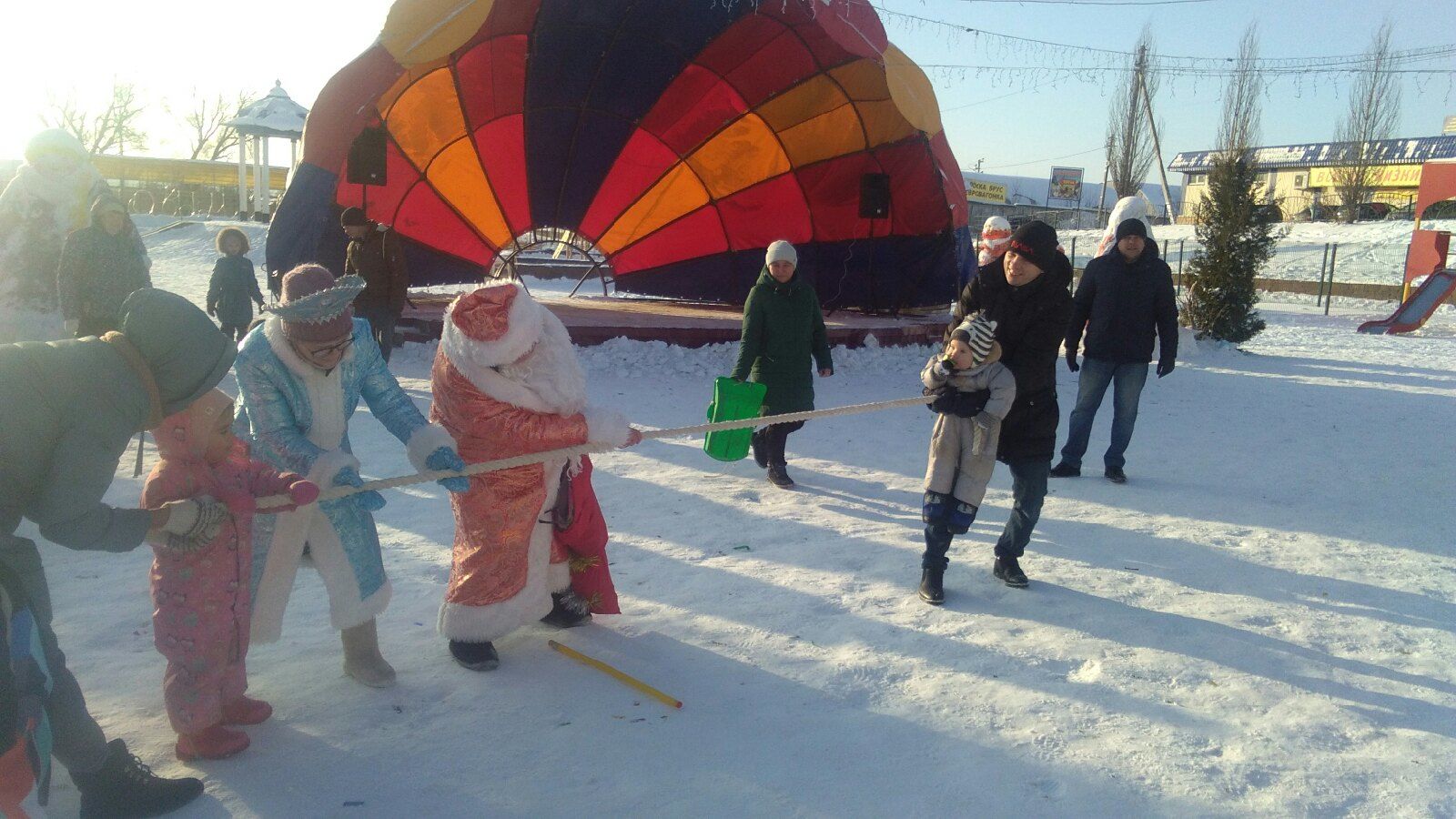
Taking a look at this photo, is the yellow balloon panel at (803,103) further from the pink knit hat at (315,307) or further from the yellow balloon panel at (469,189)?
the pink knit hat at (315,307)

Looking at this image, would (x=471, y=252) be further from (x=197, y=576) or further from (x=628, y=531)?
(x=197, y=576)

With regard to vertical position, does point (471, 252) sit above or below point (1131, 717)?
above

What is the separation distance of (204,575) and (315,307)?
32.3 inches

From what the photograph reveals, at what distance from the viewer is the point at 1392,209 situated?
3422cm

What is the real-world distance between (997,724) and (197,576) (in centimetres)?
242

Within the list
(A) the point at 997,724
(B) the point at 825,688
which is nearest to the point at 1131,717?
(A) the point at 997,724

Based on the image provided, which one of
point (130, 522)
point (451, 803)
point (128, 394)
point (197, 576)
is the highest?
point (128, 394)

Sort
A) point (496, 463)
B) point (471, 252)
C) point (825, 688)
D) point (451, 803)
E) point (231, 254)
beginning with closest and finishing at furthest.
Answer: point (451, 803)
point (496, 463)
point (825, 688)
point (231, 254)
point (471, 252)

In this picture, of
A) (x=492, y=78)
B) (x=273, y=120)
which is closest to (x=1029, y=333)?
(x=492, y=78)

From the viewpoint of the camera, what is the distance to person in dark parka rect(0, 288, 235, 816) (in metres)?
1.97

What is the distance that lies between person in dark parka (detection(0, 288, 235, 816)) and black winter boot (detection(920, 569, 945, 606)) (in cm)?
270

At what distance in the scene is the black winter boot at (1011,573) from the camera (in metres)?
4.08

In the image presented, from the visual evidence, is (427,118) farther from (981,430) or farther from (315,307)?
(981,430)

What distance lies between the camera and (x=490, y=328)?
2.99m
